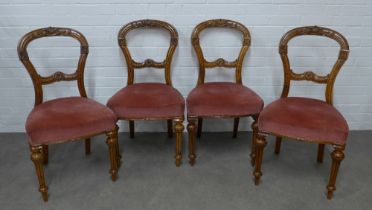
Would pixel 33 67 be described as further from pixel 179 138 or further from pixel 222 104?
pixel 222 104

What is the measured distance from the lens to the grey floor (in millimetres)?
2029

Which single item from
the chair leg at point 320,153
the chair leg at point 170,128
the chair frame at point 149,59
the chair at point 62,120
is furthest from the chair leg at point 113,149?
the chair leg at point 320,153

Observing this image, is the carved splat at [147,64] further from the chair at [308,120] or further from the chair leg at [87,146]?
the chair at [308,120]

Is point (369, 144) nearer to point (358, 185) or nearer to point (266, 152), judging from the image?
point (358, 185)

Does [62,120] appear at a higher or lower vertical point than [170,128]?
higher

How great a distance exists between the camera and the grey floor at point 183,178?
2.03 metres

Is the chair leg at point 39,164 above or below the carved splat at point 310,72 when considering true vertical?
below

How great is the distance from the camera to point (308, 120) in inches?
76.8

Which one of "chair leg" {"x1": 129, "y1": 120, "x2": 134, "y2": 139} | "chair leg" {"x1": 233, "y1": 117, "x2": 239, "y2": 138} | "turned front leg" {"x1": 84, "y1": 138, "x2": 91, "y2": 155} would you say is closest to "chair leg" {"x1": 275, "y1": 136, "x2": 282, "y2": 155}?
"chair leg" {"x1": 233, "y1": 117, "x2": 239, "y2": 138}

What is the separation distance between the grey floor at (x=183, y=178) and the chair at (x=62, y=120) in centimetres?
Result: 16

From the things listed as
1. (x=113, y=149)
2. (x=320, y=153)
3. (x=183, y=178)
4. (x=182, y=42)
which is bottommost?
(x=183, y=178)

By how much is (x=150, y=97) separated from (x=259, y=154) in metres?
0.77

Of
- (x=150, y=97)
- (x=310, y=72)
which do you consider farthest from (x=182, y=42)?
(x=310, y=72)

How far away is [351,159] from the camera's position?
2.49 metres
